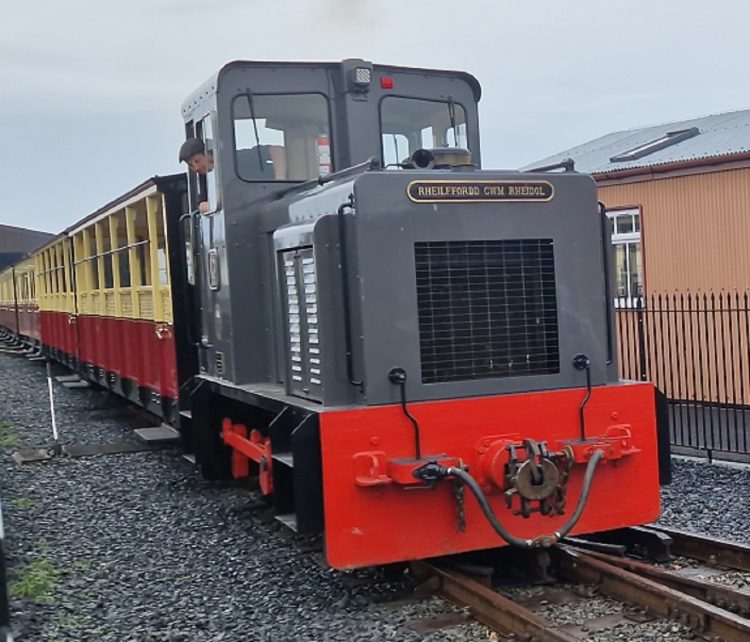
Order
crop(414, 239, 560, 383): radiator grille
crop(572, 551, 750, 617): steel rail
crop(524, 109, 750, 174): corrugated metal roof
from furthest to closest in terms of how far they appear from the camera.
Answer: crop(524, 109, 750, 174): corrugated metal roof
crop(414, 239, 560, 383): radiator grille
crop(572, 551, 750, 617): steel rail

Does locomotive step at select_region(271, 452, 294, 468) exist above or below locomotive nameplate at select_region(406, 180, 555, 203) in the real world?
below

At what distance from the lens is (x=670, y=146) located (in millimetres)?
15688

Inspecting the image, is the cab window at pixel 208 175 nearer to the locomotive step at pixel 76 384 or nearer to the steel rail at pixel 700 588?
the steel rail at pixel 700 588

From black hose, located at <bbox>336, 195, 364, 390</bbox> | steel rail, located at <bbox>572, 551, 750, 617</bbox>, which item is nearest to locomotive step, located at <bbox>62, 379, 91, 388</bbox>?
black hose, located at <bbox>336, 195, 364, 390</bbox>

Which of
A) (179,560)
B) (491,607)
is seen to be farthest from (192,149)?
(491,607)

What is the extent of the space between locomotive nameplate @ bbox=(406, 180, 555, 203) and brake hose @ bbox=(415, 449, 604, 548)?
1.47 m

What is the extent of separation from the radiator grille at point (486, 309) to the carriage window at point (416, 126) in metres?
1.42

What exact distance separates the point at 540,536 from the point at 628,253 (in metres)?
9.61

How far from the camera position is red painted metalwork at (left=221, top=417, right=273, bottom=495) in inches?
237

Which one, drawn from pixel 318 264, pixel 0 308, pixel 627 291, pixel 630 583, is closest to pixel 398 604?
pixel 630 583

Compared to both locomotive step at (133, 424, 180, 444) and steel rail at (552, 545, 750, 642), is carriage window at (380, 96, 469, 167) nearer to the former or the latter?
steel rail at (552, 545, 750, 642)

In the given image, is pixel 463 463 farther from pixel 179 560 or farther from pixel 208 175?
pixel 208 175

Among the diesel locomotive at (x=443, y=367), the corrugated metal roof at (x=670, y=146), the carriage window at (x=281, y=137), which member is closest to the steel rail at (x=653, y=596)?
the diesel locomotive at (x=443, y=367)

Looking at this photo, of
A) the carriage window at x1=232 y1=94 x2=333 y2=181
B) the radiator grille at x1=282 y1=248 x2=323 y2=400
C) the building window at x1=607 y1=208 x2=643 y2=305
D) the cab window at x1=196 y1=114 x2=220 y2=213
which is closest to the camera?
the radiator grille at x1=282 y1=248 x2=323 y2=400
